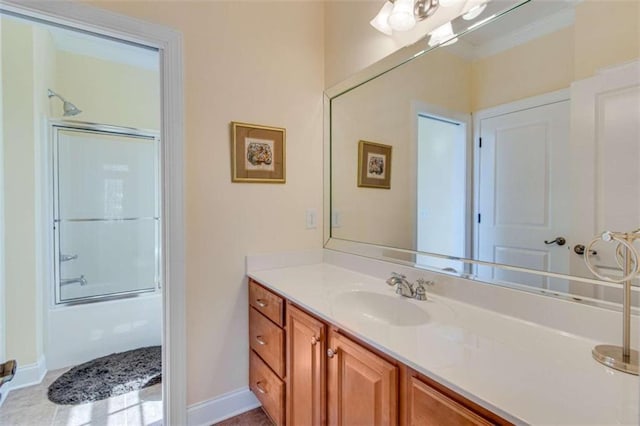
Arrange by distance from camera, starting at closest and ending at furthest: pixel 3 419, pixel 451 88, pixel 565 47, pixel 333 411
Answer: pixel 565 47 → pixel 333 411 → pixel 451 88 → pixel 3 419

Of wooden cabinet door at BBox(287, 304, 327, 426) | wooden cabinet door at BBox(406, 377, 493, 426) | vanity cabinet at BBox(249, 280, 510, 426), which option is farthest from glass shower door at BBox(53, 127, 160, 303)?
wooden cabinet door at BBox(406, 377, 493, 426)

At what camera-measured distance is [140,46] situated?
149 cm

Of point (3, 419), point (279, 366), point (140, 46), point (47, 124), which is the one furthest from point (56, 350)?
point (140, 46)

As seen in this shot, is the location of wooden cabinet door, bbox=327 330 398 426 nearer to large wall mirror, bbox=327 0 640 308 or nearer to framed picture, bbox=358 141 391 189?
large wall mirror, bbox=327 0 640 308

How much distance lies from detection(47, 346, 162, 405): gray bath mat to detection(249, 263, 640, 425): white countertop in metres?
1.61

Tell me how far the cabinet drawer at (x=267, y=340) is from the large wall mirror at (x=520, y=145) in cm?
72

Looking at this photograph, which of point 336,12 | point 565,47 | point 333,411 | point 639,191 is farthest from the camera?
point 336,12

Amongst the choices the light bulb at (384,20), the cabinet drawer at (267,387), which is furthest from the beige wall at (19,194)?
the light bulb at (384,20)

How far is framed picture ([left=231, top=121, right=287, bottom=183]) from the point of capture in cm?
170

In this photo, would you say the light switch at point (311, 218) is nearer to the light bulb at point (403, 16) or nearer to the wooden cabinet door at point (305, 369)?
the wooden cabinet door at point (305, 369)

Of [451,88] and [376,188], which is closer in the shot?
[451,88]

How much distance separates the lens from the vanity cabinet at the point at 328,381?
29.2 inches

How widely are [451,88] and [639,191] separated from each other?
0.76m

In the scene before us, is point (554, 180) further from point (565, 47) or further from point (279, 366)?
point (279, 366)
